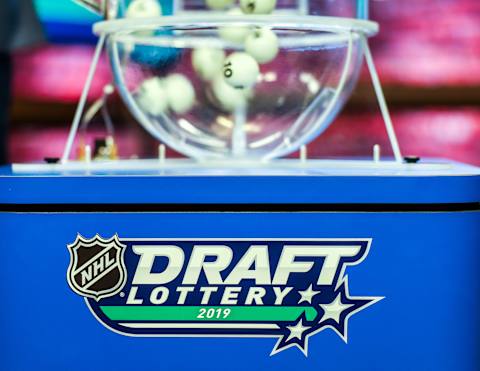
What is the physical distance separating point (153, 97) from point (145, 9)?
0.12 meters

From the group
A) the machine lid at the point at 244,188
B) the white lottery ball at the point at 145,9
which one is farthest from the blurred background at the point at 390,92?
the machine lid at the point at 244,188

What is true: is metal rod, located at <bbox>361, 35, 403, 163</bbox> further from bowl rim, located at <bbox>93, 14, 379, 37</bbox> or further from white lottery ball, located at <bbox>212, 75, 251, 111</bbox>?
white lottery ball, located at <bbox>212, 75, 251, 111</bbox>

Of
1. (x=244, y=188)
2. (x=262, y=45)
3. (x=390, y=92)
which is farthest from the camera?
(x=390, y=92)

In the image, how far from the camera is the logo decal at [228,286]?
107 centimetres

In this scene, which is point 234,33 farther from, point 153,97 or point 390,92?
point 390,92

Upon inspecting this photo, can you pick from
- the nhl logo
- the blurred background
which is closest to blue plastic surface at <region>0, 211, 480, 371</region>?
the nhl logo

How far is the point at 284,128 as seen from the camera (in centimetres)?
128

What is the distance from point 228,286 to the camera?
3.53ft

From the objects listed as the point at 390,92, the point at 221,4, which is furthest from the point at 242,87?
the point at 390,92

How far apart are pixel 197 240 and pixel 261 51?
0.27 meters

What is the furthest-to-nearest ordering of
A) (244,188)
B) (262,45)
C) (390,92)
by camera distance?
(390,92)
(262,45)
(244,188)

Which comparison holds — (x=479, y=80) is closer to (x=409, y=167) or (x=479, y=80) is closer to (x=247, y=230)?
(x=409, y=167)

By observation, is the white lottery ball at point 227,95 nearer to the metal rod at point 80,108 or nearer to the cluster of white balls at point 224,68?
the cluster of white balls at point 224,68

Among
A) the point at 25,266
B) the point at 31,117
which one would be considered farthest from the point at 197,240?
the point at 31,117
